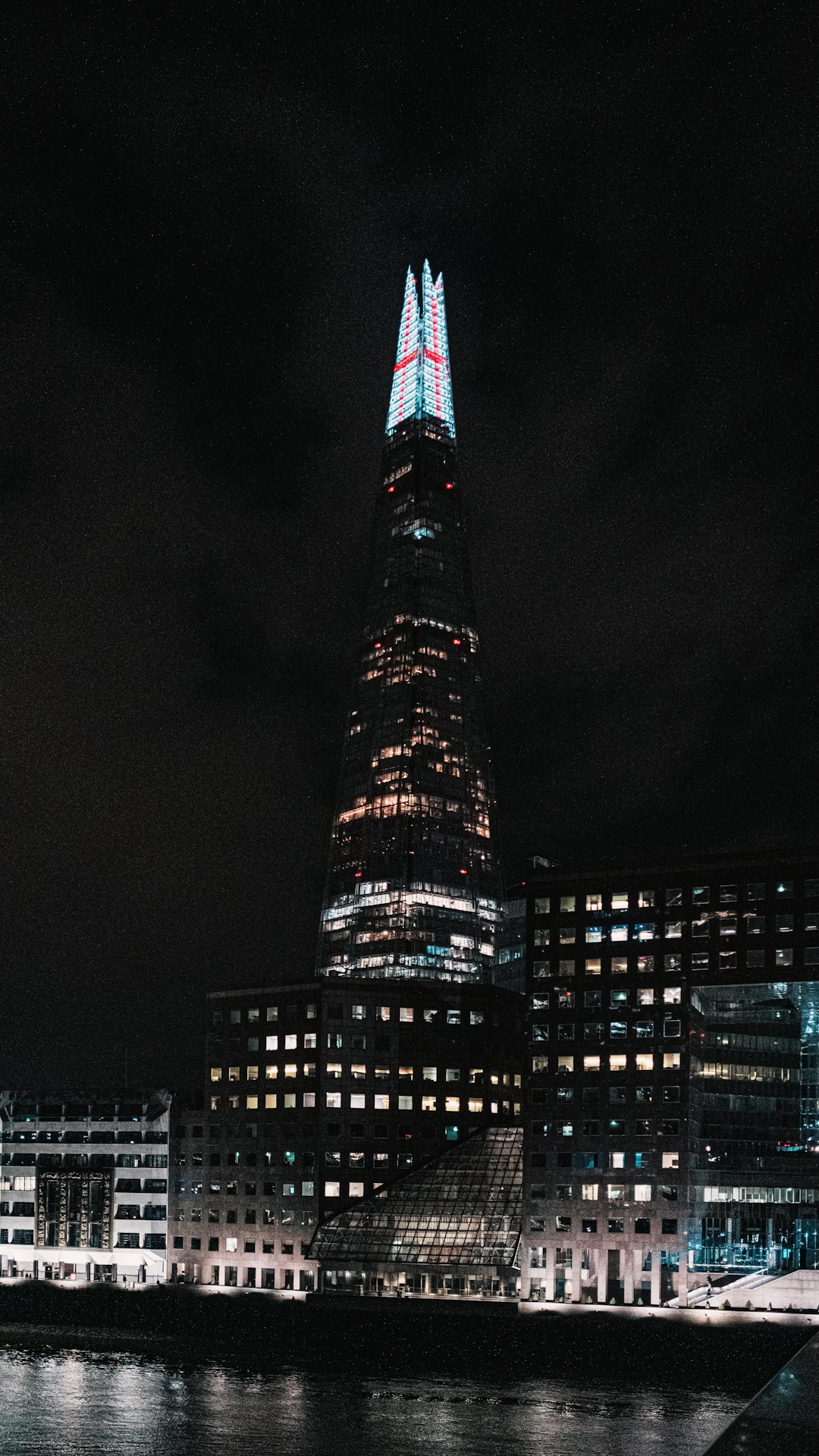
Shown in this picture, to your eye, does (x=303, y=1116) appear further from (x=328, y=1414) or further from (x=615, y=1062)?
(x=328, y=1414)

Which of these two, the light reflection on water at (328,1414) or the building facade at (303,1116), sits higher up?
the building facade at (303,1116)

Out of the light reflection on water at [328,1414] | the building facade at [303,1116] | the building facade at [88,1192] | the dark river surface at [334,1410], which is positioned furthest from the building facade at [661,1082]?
Result: the building facade at [88,1192]

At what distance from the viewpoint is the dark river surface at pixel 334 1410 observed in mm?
90750

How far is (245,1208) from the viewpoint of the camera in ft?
600

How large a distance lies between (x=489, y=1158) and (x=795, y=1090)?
32296 mm

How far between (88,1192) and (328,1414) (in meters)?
95.2

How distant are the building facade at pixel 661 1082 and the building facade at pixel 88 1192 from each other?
52134 millimetres

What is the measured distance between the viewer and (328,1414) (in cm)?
10406

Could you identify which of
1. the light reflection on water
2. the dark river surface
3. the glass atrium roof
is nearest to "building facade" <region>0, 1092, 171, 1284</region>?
the glass atrium roof

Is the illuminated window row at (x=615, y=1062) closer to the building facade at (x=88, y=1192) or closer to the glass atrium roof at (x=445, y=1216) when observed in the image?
the glass atrium roof at (x=445, y=1216)

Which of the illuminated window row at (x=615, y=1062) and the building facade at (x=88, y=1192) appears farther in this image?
the building facade at (x=88, y=1192)

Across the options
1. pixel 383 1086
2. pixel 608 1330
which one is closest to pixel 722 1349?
pixel 608 1330

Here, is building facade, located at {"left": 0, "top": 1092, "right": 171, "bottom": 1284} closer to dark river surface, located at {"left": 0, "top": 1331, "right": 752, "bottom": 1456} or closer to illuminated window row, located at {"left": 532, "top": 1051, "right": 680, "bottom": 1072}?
dark river surface, located at {"left": 0, "top": 1331, "right": 752, "bottom": 1456}

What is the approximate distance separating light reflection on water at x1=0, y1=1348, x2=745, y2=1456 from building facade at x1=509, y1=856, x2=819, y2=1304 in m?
30.0
